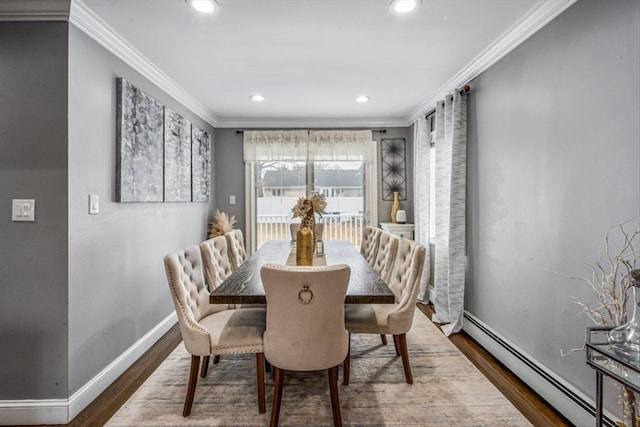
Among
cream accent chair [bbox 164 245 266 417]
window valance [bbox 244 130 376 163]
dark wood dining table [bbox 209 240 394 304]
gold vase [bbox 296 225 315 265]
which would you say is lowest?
cream accent chair [bbox 164 245 266 417]

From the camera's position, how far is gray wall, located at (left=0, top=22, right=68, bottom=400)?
1.89m

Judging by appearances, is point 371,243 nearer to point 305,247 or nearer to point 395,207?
point 305,247

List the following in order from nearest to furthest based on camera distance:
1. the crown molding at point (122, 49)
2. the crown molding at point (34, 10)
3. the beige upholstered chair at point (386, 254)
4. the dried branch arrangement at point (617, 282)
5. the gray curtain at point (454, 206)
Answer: the dried branch arrangement at point (617, 282)
the crown molding at point (34, 10)
the crown molding at point (122, 49)
the beige upholstered chair at point (386, 254)
the gray curtain at point (454, 206)

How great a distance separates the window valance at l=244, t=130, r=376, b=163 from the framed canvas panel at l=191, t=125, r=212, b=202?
0.59m

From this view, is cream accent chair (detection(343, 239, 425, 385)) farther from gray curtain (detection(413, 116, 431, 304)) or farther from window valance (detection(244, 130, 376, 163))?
window valance (detection(244, 130, 376, 163))

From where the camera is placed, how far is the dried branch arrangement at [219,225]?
4359mm

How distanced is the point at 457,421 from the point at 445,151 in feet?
7.77

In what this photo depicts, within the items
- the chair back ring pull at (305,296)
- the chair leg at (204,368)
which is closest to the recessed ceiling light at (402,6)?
the chair back ring pull at (305,296)

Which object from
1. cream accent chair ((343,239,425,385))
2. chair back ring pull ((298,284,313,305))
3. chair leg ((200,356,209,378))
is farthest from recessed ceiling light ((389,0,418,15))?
chair leg ((200,356,209,378))

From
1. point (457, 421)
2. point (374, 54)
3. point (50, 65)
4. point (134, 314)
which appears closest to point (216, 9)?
point (50, 65)

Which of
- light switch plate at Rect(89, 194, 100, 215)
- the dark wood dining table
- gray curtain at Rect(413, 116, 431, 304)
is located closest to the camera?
the dark wood dining table

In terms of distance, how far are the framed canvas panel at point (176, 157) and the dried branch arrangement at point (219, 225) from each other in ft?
2.39

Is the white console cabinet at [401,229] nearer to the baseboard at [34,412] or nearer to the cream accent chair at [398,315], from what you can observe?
the cream accent chair at [398,315]

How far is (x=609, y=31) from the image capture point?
1614 millimetres
